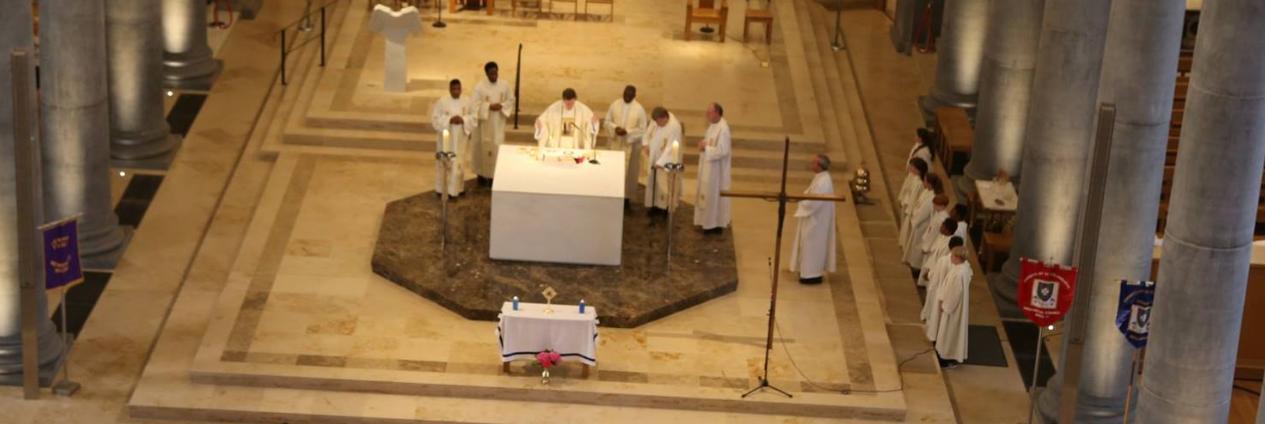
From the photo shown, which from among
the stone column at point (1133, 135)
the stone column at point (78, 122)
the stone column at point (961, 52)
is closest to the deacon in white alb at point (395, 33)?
the stone column at point (78, 122)

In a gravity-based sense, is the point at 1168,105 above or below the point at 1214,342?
above

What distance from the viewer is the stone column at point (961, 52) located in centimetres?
2680

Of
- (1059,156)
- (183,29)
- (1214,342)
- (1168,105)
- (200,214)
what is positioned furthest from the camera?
(183,29)

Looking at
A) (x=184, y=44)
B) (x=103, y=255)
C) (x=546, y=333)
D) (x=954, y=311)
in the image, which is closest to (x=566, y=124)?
(x=546, y=333)

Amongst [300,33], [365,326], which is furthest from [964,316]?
[300,33]

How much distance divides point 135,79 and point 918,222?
347 inches

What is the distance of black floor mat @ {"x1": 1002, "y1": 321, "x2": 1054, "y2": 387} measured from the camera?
66.7 feet

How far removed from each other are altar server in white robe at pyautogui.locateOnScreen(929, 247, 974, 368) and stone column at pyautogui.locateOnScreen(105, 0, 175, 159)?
9362 millimetres

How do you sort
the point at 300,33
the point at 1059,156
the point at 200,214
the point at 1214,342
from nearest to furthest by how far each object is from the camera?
the point at 1214,342, the point at 1059,156, the point at 200,214, the point at 300,33

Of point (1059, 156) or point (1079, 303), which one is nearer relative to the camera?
point (1079, 303)

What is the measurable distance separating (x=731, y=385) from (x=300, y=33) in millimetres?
11504

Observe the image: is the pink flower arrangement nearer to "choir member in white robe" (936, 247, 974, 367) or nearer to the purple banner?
"choir member in white robe" (936, 247, 974, 367)

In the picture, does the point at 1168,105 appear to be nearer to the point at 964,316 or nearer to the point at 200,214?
the point at 964,316

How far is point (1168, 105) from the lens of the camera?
58.1ft
